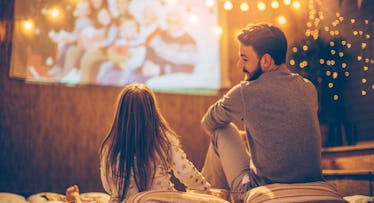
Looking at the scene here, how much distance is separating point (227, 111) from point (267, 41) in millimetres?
372

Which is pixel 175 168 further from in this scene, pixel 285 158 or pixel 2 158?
pixel 2 158

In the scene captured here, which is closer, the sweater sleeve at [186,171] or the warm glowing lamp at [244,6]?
the sweater sleeve at [186,171]

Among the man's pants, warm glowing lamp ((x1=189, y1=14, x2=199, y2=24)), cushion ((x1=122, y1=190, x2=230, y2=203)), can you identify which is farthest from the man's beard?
warm glowing lamp ((x1=189, y1=14, x2=199, y2=24))

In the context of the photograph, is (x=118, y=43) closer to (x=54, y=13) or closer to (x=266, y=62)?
(x=54, y=13)

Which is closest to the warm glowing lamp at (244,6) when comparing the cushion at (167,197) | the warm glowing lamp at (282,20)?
the warm glowing lamp at (282,20)

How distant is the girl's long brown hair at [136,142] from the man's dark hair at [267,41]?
552mm

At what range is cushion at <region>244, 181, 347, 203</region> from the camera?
1717 mm

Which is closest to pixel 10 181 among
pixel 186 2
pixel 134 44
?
pixel 134 44

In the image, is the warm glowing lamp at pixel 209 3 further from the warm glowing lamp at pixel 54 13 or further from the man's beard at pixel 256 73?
the man's beard at pixel 256 73

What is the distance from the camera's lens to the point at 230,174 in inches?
86.3

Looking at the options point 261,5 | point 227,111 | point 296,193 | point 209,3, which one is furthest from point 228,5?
point 296,193

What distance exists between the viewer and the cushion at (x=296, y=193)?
1.72 m

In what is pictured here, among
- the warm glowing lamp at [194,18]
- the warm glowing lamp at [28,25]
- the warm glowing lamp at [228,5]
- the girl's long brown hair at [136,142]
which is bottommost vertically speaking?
the girl's long brown hair at [136,142]

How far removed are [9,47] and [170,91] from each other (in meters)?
1.38
